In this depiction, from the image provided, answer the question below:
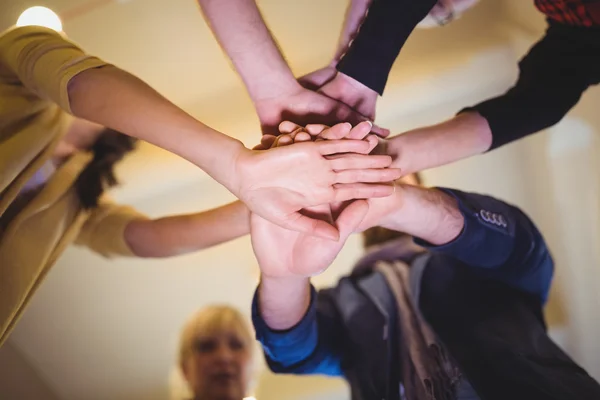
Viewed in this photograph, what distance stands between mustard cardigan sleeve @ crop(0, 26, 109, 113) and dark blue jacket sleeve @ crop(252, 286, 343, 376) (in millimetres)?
355

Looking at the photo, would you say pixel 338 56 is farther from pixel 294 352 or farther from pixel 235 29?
pixel 294 352

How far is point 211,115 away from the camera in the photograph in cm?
86

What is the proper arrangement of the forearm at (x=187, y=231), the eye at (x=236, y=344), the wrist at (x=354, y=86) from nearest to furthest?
the wrist at (x=354, y=86) → the forearm at (x=187, y=231) → the eye at (x=236, y=344)

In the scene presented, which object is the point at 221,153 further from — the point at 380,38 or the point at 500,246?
the point at 500,246

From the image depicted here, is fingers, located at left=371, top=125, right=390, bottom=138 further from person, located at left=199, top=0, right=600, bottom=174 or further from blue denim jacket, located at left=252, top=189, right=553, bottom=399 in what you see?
blue denim jacket, located at left=252, top=189, right=553, bottom=399

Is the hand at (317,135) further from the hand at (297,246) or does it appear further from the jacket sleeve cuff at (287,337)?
the jacket sleeve cuff at (287,337)

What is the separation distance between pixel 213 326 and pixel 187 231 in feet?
1.16

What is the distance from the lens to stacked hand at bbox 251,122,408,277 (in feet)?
1.64

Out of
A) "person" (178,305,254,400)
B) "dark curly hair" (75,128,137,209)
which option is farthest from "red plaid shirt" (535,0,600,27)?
"person" (178,305,254,400)

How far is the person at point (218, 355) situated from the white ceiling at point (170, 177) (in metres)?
0.06

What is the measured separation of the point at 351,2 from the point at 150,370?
88cm

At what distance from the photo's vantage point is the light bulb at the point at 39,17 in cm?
68

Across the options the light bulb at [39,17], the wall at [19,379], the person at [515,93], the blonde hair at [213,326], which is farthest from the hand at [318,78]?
the wall at [19,379]

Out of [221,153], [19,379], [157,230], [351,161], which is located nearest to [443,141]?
[351,161]
